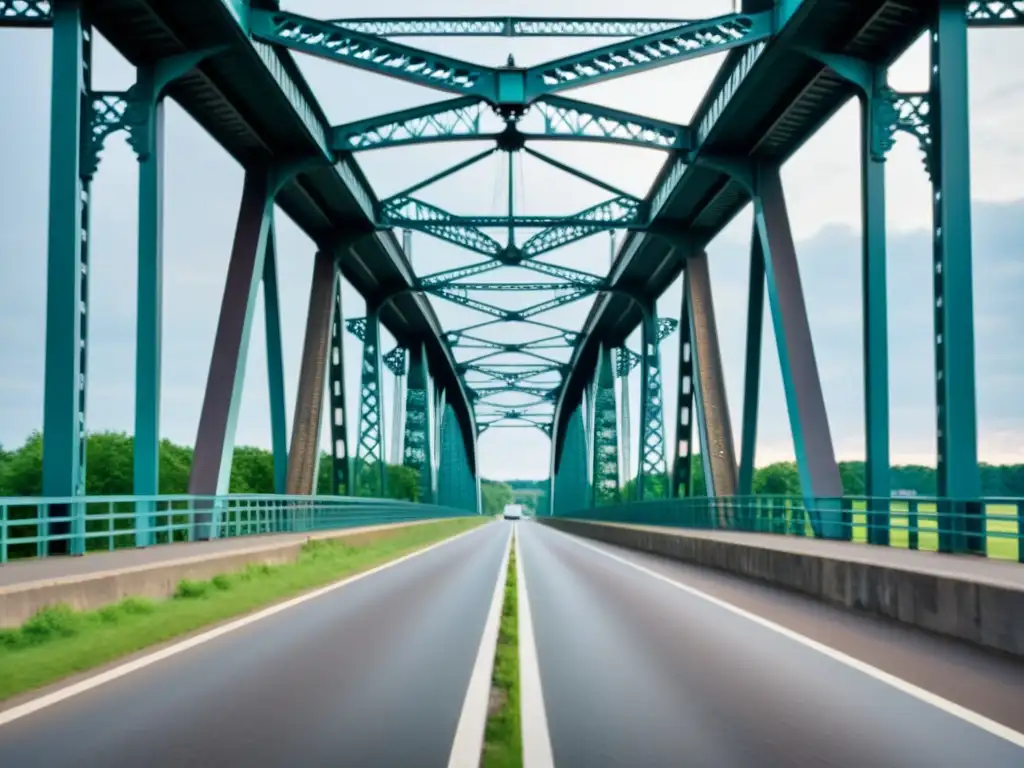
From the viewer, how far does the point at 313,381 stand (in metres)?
39.1

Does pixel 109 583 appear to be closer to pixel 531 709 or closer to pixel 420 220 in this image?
pixel 531 709

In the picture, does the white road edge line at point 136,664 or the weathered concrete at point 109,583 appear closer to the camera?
the white road edge line at point 136,664

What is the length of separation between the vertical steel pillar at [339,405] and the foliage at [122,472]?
34.7 m

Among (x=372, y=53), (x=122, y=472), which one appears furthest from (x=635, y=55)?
(x=122, y=472)

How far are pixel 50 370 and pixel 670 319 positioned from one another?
139 feet

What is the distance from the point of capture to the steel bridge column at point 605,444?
9125 cm

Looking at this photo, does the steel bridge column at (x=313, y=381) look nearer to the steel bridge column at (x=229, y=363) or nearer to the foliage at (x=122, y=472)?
the steel bridge column at (x=229, y=363)

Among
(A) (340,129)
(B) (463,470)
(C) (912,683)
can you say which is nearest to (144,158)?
(A) (340,129)

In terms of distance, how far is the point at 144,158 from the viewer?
2369cm

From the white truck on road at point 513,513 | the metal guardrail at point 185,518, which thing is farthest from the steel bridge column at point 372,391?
the white truck on road at point 513,513

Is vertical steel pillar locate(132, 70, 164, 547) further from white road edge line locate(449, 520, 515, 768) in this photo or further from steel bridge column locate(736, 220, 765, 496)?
steel bridge column locate(736, 220, 765, 496)

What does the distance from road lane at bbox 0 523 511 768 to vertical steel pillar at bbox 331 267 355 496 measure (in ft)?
106

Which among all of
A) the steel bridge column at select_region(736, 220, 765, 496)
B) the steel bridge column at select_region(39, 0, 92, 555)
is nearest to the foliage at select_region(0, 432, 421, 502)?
the steel bridge column at select_region(736, 220, 765, 496)

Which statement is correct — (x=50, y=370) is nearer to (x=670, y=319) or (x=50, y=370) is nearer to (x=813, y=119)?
(x=813, y=119)
